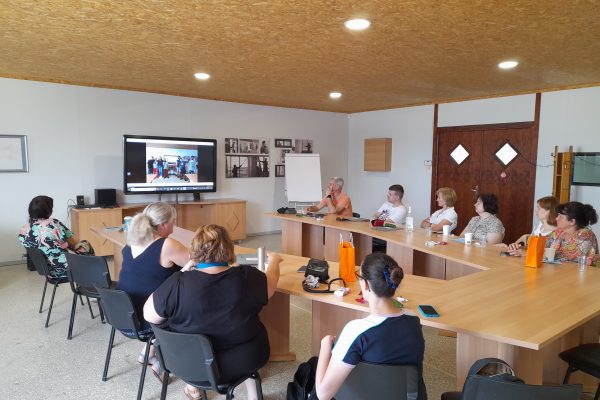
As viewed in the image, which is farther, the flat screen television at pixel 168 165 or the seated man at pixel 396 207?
the flat screen television at pixel 168 165

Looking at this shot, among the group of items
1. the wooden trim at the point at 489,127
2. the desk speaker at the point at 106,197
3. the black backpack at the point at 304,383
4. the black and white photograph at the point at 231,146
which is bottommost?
the black backpack at the point at 304,383

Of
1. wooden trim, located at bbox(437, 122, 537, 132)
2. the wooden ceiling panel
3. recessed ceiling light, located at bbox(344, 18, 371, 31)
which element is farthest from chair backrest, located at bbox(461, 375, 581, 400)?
wooden trim, located at bbox(437, 122, 537, 132)

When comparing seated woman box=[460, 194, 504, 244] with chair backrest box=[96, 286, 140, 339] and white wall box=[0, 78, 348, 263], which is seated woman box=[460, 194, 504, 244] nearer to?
chair backrest box=[96, 286, 140, 339]

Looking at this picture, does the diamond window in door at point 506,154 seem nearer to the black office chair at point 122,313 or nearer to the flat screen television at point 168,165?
the flat screen television at point 168,165

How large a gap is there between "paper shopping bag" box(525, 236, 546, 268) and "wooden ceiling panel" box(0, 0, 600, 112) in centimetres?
163

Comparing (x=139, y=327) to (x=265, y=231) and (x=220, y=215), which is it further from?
(x=265, y=231)

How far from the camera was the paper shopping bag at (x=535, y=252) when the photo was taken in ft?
9.85

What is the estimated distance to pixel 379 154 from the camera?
855cm

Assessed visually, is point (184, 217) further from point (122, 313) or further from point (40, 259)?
point (122, 313)

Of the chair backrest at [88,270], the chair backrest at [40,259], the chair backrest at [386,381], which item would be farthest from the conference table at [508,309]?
the chair backrest at [40,259]

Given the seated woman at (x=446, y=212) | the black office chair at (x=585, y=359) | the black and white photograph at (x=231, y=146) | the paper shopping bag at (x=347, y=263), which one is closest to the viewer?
the black office chair at (x=585, y=359)

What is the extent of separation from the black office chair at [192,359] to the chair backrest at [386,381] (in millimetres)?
678

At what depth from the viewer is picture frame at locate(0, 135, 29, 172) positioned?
5.65m

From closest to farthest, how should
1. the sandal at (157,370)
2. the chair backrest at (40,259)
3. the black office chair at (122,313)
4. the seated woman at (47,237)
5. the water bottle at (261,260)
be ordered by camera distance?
1. the black office chair at (122,313)
2. the water bottle at (261,260)
3. the sandal at (157,370)
4. the chair backrest at (40,259)
5. the seated woman at (47,237)
